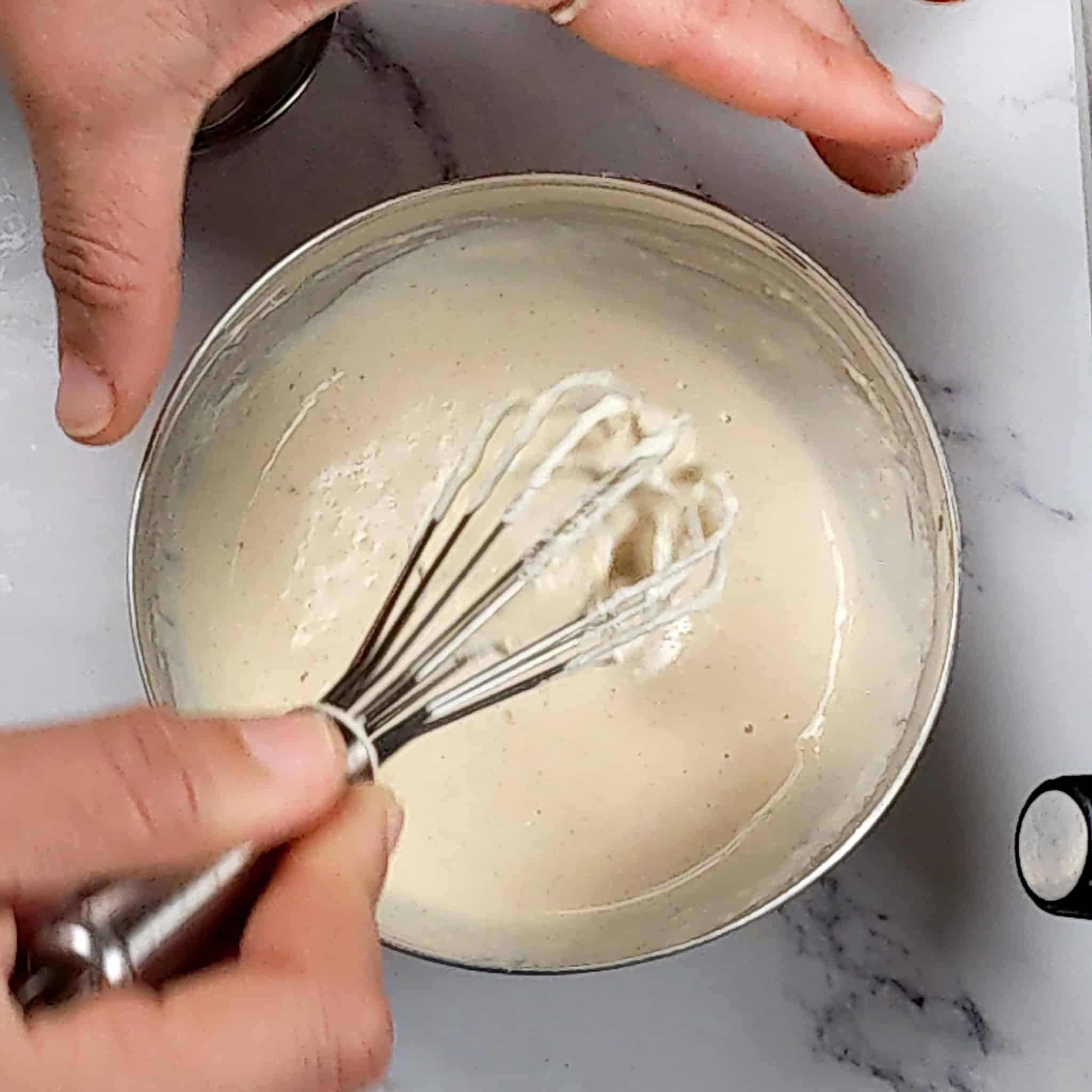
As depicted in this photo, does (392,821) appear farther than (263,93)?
No

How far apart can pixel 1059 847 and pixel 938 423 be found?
0.20 metres

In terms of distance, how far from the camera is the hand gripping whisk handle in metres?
0.38

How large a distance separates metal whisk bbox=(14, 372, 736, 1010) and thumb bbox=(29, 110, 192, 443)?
0.13m

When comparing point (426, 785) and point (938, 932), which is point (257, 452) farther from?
point (938, 932)

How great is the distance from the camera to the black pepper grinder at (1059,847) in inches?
21.7

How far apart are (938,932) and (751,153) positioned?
1.21 ft

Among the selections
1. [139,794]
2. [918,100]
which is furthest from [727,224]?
[139,794]

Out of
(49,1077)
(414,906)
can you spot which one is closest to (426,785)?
(414,906)

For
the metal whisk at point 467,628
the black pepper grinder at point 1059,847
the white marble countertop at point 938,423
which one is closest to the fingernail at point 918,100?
the white marble countertop at point 938,423

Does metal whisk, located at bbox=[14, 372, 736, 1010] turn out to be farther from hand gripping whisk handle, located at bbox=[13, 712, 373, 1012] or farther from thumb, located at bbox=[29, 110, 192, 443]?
thumb, located at bbox=[29, 110, 192, 443]

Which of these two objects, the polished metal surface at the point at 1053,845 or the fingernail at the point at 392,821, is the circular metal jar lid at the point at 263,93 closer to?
the fingernail at the point at 392,821

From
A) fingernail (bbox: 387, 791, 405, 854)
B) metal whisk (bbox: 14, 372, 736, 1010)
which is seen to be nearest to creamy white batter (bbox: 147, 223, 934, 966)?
metal whisk (bbox: 14, 372, 736, 1010)

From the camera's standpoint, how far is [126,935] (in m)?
0.39

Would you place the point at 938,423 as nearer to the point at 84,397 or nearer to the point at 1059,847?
the point at 1059,847
